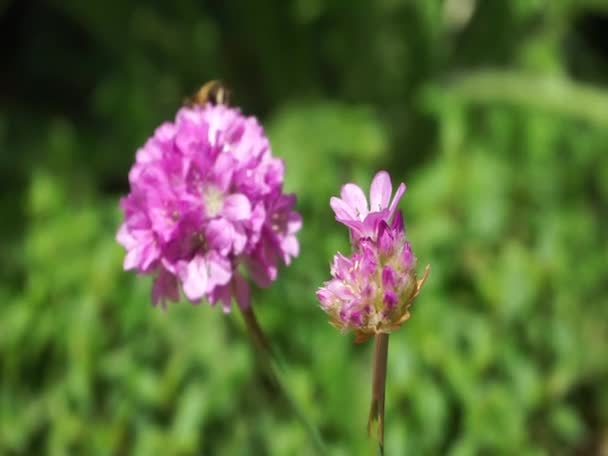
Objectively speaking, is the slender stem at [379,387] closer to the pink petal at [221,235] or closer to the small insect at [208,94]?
the pink petal at [221,235]

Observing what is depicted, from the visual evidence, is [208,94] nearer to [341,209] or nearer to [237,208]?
[237,208]

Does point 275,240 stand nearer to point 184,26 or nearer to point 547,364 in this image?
point 547,364

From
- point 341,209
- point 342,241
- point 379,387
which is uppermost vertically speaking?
point 342,241

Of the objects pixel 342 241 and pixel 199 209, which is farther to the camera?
pixel 342 241

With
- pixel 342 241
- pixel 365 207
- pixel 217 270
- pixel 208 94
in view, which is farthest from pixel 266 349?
pixel 342 241

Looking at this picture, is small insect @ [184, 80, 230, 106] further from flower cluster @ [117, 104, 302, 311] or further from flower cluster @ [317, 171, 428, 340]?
flower cluster @ [317, 171, 428, 340]

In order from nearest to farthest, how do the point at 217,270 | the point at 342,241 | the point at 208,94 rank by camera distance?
1. the point at 217,270
2. the point at 208,94
3. the point at 342,241

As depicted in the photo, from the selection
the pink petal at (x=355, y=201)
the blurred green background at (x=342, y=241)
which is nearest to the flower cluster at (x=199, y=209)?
the pink petal at (x=355, y=201)
